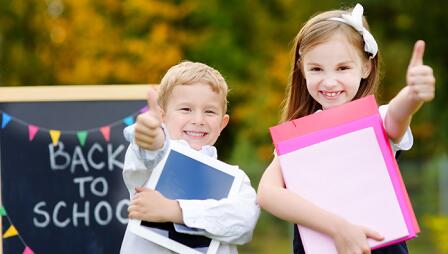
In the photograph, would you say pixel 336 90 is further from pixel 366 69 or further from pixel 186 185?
pixel 186 185

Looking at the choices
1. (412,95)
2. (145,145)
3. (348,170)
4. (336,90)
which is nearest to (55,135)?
(145,145)

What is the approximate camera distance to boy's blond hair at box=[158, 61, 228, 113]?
295 centimetres

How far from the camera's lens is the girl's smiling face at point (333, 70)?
2.84 metres

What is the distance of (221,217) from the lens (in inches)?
112

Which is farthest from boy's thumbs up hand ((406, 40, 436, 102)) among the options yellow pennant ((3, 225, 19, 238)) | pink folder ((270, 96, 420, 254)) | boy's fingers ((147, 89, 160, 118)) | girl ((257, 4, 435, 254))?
yellow pennant ((3, 225, 19, 238))

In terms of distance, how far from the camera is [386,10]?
14.5 meters

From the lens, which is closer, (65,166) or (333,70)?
(333,70)

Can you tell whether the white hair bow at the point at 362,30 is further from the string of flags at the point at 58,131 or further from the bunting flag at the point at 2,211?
the bunting flag at the point at 2,211

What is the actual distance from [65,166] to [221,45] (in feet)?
32.2

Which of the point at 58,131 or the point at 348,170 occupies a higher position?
the point at 58,131

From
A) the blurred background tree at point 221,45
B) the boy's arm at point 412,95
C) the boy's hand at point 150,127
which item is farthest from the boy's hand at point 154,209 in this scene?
the blurred background tree at point 221,45

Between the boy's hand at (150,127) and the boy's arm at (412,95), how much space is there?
0.70 metres

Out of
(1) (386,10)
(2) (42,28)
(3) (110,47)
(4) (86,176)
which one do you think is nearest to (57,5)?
(2) (42,28)

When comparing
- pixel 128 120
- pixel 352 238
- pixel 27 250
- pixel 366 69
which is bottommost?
pixel 352 238
